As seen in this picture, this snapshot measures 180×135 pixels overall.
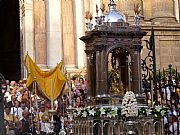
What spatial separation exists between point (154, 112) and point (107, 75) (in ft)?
4.81

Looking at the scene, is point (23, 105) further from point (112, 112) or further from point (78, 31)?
point (112, 112)

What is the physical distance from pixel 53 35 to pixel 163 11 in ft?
16.2

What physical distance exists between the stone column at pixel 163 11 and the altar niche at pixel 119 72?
1024 cm

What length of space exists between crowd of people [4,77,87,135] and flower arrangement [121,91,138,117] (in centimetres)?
369

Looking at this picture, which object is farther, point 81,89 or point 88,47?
point 81,89

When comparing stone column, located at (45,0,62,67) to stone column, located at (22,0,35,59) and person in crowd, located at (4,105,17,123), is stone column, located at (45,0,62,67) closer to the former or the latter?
stone column, located at (22,0,35,59)

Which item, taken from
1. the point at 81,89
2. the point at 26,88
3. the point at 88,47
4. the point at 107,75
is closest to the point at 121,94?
the point at 107,75

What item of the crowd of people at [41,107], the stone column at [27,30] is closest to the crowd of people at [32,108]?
the crowd of people at [41,107]

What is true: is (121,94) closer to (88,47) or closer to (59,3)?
(88,47)

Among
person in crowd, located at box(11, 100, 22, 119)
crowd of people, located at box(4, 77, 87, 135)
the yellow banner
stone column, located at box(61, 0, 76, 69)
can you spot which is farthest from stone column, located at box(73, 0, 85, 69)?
person in crowd, located at box(11, 100, 22, 119)

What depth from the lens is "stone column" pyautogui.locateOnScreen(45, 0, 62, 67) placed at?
80.2 ft

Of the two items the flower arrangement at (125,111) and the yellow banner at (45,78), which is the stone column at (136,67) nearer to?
the flower arrangement at (125,111)

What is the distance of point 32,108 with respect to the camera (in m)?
20.1

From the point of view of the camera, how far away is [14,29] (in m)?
34.4
